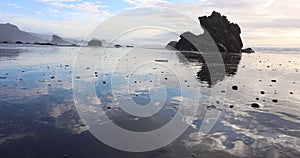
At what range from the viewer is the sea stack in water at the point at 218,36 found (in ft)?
442

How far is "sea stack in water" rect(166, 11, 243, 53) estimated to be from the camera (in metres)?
135

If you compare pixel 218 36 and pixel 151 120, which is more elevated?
pixel 218 36

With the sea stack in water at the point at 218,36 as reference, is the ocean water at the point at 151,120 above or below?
below

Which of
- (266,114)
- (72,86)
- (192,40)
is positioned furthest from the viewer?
(192,40)

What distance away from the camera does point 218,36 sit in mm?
138125

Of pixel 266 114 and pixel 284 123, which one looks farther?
pixel 266 114

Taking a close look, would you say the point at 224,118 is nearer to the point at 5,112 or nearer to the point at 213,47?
the point at 5,112

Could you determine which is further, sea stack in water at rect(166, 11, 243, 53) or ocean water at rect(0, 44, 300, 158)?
sea stack in water at rect(166, 11, 243, 53)

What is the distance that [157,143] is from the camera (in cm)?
972

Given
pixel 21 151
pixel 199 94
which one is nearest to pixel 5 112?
pixel 21 151

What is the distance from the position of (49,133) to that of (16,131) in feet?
4.14

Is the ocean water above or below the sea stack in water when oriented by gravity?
below

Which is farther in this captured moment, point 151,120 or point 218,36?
point 218,36

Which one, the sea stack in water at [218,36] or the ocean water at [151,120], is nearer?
the ocean water at [151,120]
